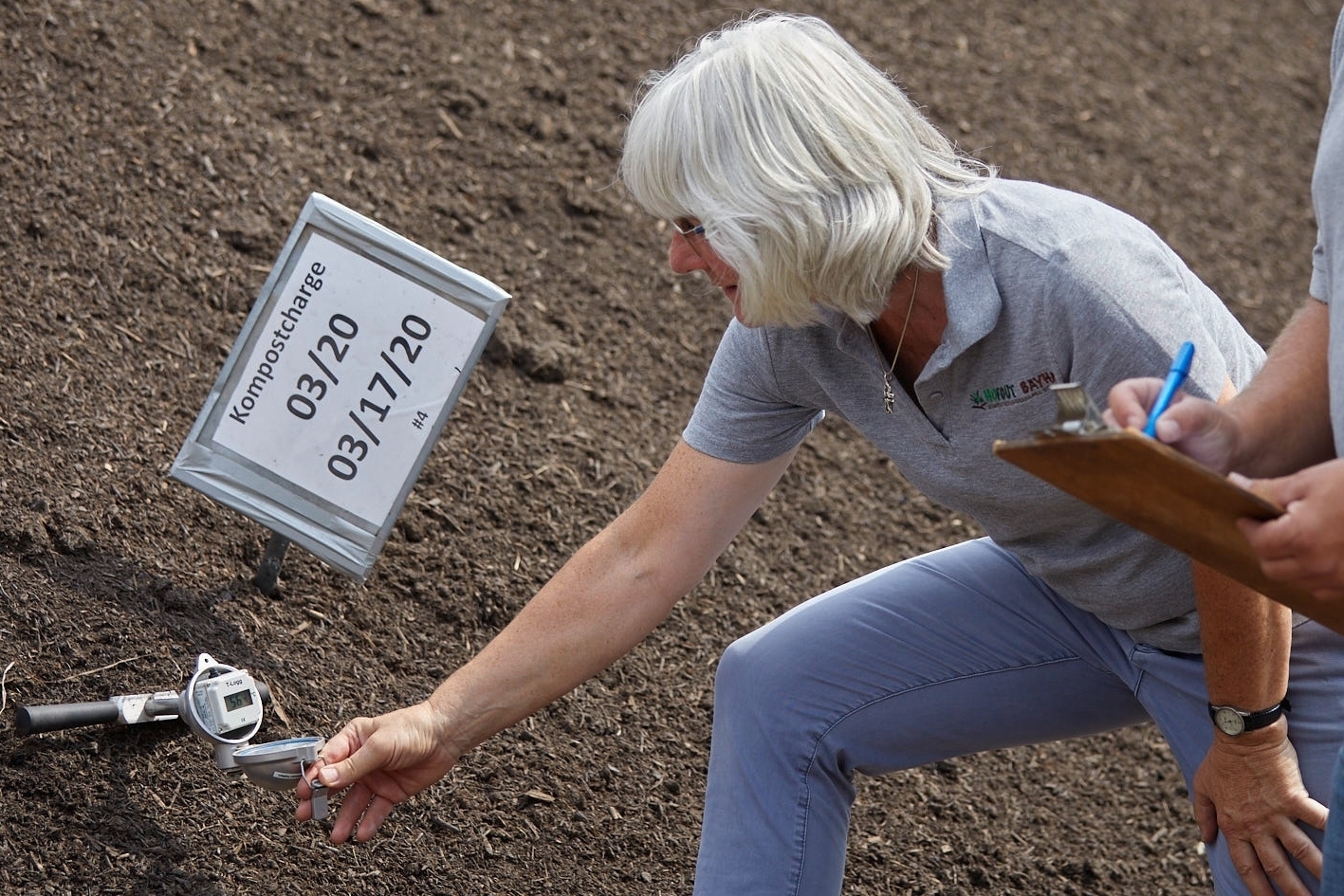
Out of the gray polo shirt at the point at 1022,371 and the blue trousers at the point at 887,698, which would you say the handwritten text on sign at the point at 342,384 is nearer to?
the gray polo shirt at the point at 1022,371

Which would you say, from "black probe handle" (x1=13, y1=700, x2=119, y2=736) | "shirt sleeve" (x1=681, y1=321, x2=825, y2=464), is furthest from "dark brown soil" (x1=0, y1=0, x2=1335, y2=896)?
"shirt sleeve" (x1=681, y1=321, x2=825, y2=464)

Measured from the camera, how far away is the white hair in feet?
5.43

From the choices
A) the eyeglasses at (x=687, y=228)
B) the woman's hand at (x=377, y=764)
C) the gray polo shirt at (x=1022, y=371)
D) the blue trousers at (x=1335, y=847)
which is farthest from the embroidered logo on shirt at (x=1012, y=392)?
the woman's hand at (x=377, y=764)

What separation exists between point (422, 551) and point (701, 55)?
53.4 inches

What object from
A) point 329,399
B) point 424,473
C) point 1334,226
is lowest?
point 424,473

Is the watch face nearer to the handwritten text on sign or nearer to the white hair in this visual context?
the white hair

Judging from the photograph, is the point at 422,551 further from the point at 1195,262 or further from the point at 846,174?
the point at 1195,262

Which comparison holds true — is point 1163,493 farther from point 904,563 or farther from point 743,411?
point 904,563

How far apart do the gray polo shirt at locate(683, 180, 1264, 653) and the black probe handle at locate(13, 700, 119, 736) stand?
1.01 m

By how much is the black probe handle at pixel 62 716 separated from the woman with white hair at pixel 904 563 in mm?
454

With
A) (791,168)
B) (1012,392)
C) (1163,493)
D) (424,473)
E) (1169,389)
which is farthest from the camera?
(424,473)

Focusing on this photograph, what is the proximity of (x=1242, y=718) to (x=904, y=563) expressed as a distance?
57 centimetres

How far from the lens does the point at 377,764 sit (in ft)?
6.26

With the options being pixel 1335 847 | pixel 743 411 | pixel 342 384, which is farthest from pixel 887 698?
pixel 342 384
